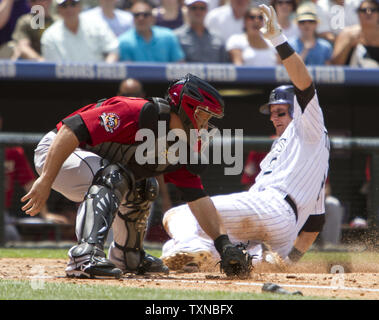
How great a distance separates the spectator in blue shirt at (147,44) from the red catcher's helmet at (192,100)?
3.89m

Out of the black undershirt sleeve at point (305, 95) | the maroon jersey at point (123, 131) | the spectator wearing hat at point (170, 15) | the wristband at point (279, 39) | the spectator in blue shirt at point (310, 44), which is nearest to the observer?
the maroon jersey at point (123, 131)

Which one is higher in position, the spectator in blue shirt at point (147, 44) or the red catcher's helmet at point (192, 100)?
the spectator in blue shirt at point (147, 44)

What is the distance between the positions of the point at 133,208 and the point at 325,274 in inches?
50.4

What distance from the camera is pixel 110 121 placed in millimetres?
3596

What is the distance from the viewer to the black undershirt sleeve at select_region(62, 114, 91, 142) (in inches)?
139

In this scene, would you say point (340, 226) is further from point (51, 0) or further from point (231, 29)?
point (51, 0)

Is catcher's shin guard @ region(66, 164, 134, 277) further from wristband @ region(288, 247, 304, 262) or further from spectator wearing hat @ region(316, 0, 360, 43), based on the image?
spectator wearing hat @ region(316, 0, 360, 43)

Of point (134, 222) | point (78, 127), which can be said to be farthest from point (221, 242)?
point (78, 127)

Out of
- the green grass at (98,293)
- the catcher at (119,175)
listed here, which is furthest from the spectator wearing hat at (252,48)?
the green grass at (98,293)

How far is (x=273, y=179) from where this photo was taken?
4.74 m

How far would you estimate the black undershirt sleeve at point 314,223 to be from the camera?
Result: 4840 mm

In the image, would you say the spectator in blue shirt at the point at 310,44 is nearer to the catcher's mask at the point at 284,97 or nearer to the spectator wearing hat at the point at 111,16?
the spectator wearing hat at the point at 111,16

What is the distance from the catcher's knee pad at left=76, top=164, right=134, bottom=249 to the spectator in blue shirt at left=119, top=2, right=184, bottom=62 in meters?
4.14

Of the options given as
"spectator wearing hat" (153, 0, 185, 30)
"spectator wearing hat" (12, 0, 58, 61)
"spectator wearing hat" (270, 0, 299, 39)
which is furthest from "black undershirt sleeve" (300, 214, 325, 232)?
"spectator wearing hat" (153, 0, 185, 30)
